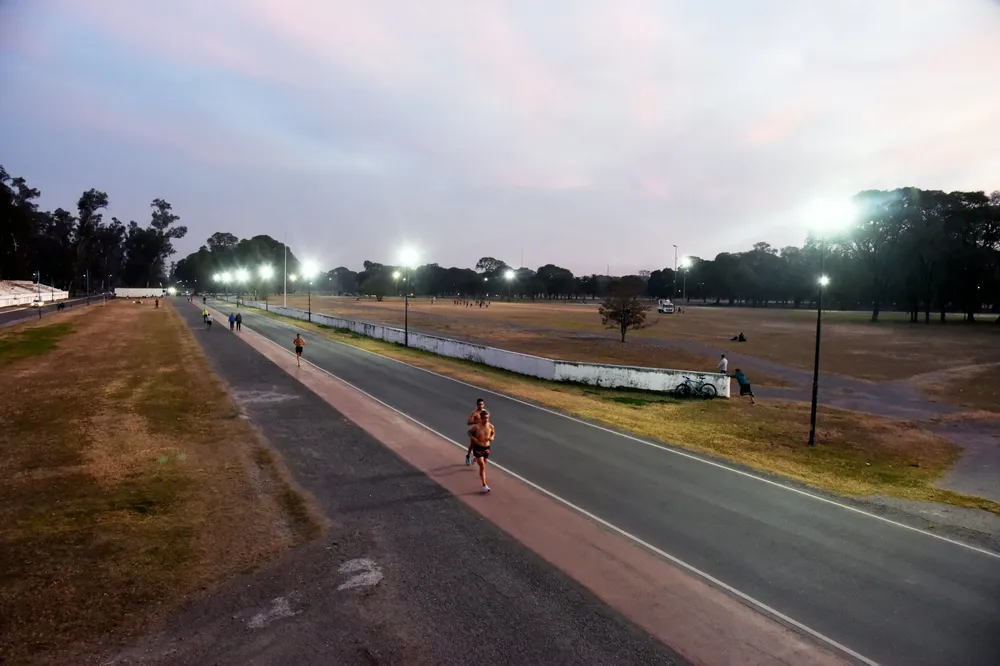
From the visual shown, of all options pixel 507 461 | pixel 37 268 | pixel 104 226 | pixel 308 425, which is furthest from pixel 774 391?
pixel 104 226

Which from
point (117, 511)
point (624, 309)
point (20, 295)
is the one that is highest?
point (624, 309)

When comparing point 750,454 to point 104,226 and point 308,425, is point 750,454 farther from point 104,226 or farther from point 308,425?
point 104,226

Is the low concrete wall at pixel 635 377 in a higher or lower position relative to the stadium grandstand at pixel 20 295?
lower

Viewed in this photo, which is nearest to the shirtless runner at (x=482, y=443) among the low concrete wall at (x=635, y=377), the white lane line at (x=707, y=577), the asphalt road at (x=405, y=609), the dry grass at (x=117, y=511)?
the asphalt road at (x=405, y=609)

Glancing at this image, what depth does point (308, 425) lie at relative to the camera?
53.7ft

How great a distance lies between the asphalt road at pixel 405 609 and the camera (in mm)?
6109

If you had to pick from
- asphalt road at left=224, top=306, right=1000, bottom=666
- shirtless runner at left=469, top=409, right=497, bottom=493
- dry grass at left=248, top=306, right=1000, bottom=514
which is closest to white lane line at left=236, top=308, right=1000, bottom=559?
asphalt road at left=224, top=306, right=1000, bottom=666

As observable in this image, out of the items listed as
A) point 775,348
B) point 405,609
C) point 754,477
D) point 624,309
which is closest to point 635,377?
point 754,477

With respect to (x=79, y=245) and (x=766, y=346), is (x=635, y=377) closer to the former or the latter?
(x=766, y=346)

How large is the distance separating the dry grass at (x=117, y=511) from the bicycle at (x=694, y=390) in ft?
60.2

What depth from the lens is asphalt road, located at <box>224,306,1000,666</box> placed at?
6875 mm

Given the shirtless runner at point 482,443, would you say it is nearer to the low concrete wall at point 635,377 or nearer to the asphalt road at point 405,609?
the asphalt road at point 405,609

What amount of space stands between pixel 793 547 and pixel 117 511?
494 inches

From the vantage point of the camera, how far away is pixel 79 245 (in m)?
135
